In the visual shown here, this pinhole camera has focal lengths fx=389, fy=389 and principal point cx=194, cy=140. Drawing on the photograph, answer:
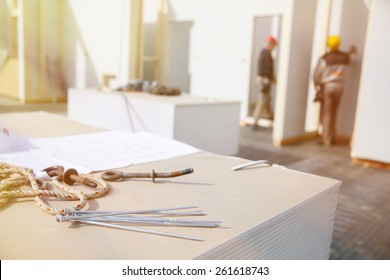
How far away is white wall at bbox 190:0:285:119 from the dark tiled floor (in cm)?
96

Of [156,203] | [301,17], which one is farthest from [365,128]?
[156,203]

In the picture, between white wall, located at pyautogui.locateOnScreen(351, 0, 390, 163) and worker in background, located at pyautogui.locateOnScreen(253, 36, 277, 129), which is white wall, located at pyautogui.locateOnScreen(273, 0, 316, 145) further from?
white wall, located at pyautogui.locateOnScreen(351, 0, 390, 163)

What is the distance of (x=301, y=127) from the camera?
496 centimetres

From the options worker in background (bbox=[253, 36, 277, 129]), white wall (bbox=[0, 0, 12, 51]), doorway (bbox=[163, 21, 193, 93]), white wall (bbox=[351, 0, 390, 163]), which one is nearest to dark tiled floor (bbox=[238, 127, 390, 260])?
white wall (bbox=[351, 0, 390, 163])

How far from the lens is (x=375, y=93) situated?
3.69 metres

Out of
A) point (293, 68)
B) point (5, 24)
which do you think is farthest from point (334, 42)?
point (5, 24)

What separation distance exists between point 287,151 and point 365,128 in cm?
86

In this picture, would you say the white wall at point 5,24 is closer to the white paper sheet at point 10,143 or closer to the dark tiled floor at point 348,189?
the dark tiled floor at point 348,189

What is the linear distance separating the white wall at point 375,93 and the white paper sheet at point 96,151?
9.72ft

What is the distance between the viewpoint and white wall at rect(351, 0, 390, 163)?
362 centimetres

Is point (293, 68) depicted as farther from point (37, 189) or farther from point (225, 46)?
point (37, 189)

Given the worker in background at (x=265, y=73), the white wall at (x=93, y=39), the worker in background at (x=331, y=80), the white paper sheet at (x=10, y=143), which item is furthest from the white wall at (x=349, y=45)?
the white paper sheet at (x=10, y=143)

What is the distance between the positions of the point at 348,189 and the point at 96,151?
2341 millimetres
